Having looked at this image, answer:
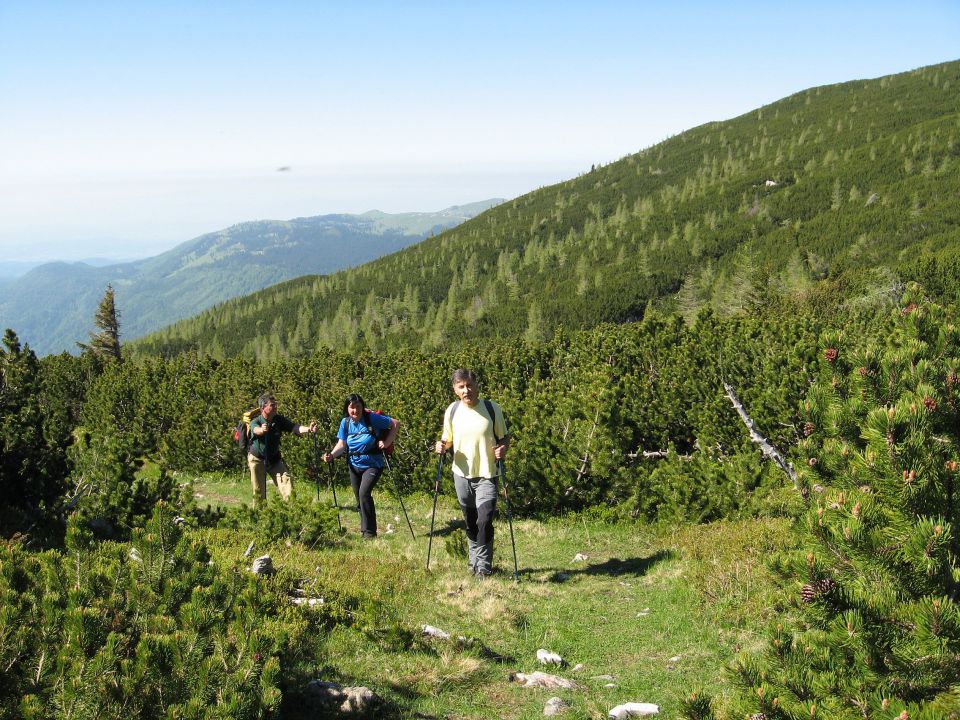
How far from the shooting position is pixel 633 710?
5.05 m

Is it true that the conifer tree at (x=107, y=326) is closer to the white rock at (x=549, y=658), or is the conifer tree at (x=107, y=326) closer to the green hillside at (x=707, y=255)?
the green hillside at (x=707, y=255)

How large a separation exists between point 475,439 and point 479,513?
94 centimetres

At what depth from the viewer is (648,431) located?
13312 mm

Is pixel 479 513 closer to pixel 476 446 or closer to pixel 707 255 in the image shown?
pixel 476 446

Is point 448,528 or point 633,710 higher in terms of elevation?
point 633,710

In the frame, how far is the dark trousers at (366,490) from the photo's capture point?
9.95m

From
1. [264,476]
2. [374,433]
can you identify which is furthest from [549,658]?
[264,476]

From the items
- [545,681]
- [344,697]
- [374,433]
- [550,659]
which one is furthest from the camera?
[374,433]

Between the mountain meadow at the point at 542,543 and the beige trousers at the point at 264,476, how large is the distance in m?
0.88

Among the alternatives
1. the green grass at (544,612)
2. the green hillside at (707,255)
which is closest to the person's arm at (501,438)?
the green grass at (544,612)

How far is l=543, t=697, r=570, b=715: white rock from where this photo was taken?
5086 mm

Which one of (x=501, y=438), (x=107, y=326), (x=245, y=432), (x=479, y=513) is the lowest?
(x=479, y=513)

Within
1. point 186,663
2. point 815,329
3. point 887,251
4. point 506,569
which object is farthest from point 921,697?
point 887,251

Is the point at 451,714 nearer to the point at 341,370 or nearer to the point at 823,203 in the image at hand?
the point at 341,370
